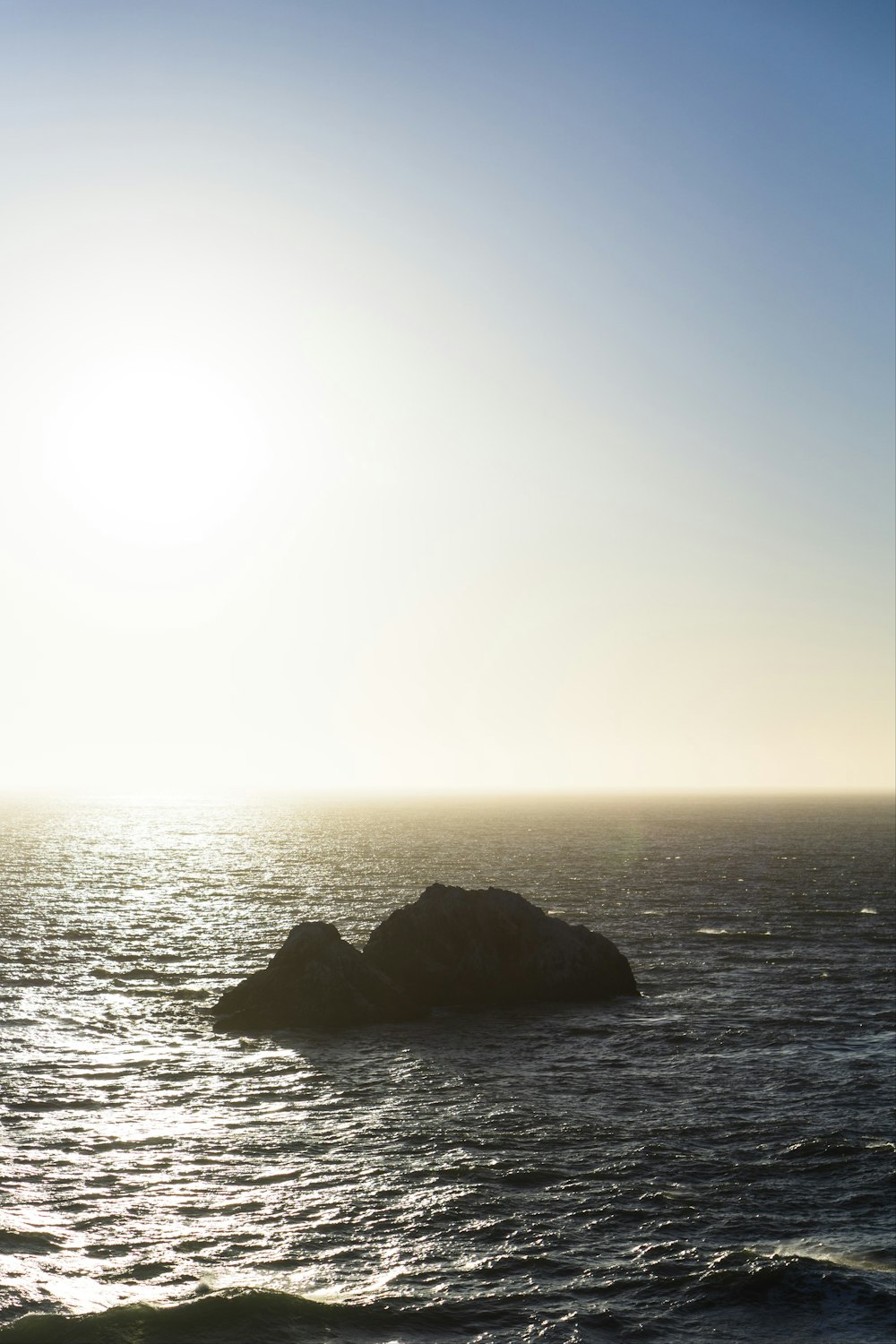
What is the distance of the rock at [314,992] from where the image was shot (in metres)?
52.0

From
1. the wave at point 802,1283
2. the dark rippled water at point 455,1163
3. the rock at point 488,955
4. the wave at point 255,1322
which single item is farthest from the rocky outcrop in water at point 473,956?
the wave at point 255,1322

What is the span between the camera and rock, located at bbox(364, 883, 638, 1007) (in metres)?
58.1

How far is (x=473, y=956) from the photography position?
59.0m

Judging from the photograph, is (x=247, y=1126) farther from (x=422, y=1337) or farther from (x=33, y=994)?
(x=33, y=994)

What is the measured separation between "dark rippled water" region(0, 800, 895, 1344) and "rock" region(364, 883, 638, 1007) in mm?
2998

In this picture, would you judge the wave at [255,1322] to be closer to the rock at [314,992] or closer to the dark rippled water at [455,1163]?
the dark rippled water at [455,1163]

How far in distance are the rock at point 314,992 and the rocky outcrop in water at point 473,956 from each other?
10 centimetres

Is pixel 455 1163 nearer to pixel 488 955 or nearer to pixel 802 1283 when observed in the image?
pixel 802 1283

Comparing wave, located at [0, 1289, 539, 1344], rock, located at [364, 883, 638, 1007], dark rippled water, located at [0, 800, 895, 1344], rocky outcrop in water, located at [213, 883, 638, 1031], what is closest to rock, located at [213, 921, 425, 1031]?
rocky outcrop in water, located at [213, 883, 638, 1031]

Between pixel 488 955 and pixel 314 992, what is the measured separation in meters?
11.5

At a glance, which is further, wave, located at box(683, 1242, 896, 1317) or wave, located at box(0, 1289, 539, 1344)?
wave, located at box(683, 1242, 896, 1317)

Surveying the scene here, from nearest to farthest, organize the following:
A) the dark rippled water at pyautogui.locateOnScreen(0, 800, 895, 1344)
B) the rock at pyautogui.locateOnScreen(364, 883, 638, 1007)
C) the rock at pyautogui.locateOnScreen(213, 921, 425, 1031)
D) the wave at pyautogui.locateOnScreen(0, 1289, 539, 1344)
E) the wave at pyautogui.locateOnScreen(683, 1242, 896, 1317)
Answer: the wave at pyautogui.locateOnScreen(0, 1289, 539, 1344)
the dark rippled water at pyautogui.locateOnScreen(0, 800, 895, 1344)
the wave at pyautogui.locateOnScreen(683, 1242, 896, 1317)
the rock at pyautogui.locateOnScreen(213, 921, 425, 1031)
the rock at pyautogui.locateOnScreen(364, 883, 638, 1007)

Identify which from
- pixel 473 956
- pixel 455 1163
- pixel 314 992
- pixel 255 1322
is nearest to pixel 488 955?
pixel 473 956

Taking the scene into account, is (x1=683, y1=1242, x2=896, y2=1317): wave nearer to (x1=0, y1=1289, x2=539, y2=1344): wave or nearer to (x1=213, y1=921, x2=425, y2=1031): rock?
(x1=0, y1=1289, x2=539, y2=1344): wave
